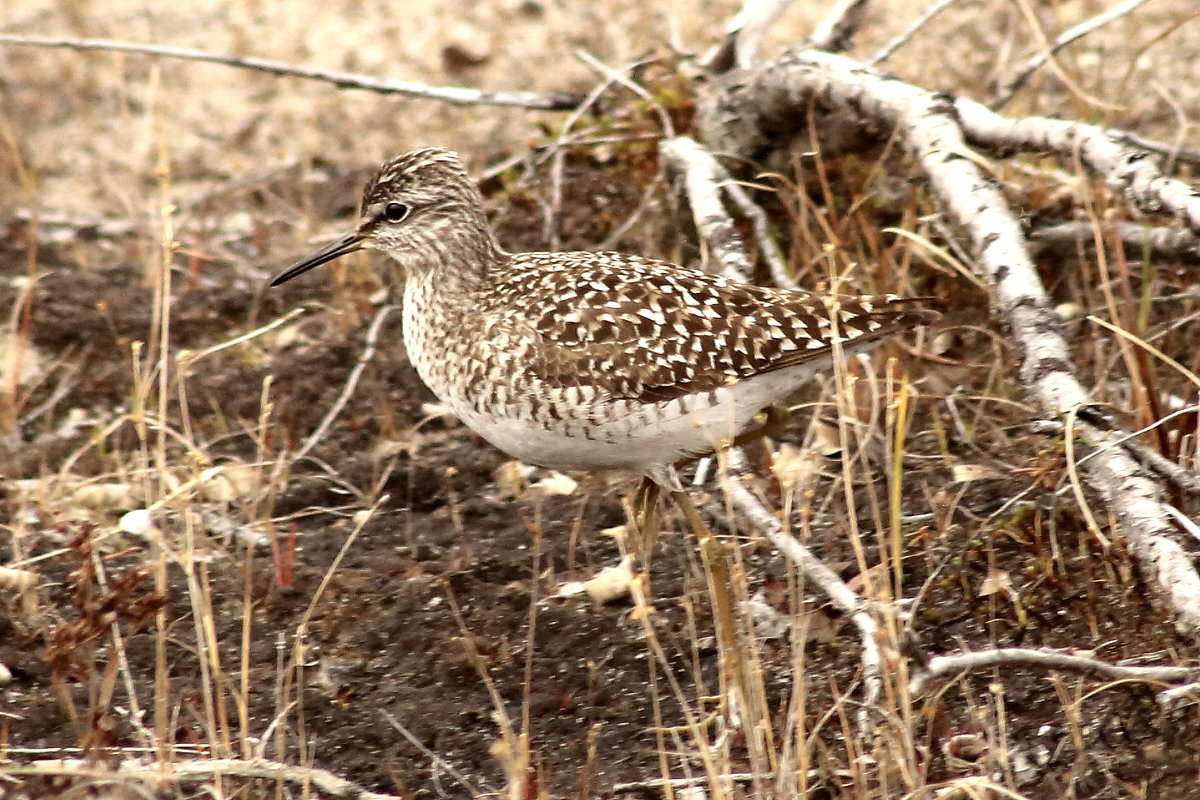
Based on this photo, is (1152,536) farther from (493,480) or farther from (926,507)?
(493,480)

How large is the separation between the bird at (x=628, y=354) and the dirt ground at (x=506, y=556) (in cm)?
32

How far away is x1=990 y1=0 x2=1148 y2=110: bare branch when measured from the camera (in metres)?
5.96

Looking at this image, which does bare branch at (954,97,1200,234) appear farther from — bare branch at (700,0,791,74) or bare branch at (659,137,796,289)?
bare branch at (700,0,791,74)

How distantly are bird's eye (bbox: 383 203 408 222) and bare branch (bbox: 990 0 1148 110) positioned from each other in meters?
2.60

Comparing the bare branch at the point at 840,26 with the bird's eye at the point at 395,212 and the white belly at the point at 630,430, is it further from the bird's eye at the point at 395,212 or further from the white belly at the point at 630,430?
the white belly at the point at 630,430

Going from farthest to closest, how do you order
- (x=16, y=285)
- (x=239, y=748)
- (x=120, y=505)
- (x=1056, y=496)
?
(x=16, y=285) → (x=120, y=505) → (x=1056, y=496) → (x=239, y=748)

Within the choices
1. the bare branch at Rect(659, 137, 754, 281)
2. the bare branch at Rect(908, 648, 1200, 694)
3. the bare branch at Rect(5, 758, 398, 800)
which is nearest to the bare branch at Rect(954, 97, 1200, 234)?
the bare branch at Rect(659, 137, 754, 281)

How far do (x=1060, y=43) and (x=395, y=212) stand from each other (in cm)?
272

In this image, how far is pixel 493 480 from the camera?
6168 mm

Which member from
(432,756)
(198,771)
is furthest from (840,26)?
(198,771)

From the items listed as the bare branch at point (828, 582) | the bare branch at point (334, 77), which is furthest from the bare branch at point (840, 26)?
the bare branch at point (828, 582)

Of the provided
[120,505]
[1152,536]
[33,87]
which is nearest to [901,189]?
[1152,536]

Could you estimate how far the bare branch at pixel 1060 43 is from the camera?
19.6 ft

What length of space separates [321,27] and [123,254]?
2402mm
